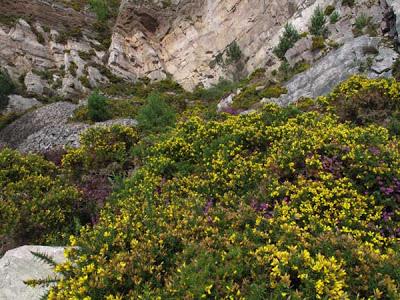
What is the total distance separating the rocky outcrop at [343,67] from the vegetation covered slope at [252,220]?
8072 millimetres

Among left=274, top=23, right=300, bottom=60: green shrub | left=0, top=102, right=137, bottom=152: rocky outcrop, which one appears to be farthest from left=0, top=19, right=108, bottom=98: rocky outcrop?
left=274, top=23, right=300, bottom=60: green shrub

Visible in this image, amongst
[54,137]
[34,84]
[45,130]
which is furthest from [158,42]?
[54,137]

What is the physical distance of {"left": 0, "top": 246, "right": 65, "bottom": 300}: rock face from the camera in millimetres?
4781

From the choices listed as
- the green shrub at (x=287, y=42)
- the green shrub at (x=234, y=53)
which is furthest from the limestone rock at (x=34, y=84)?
the green shrub at (x=287, y=42)

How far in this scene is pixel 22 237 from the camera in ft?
21.8

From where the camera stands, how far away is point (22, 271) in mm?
5027

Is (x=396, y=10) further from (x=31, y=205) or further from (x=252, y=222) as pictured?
(x=31, y=205)

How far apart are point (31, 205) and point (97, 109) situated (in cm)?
1582

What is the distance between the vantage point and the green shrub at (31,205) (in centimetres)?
656

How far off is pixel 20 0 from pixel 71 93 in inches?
1210

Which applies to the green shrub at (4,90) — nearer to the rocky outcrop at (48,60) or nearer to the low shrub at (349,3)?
the rocky outcrop at (48,60)

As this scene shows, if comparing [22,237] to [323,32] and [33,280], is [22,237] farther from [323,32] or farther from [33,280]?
[323,32]

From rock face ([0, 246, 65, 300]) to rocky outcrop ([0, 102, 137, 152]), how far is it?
1275 cm

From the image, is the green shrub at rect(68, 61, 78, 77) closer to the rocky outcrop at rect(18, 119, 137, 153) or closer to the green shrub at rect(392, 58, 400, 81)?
the rocky outcrop at rect(18, 119, 137, 153)
